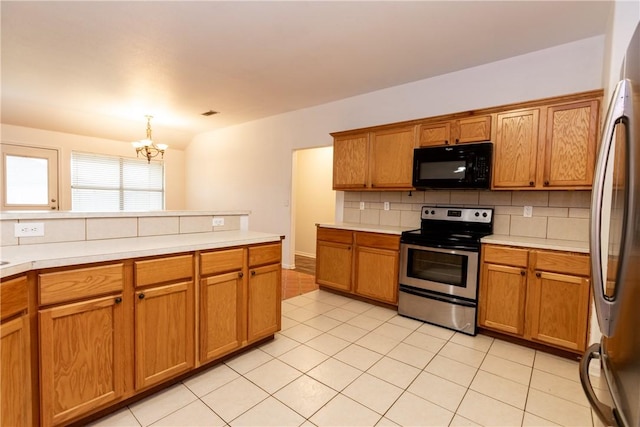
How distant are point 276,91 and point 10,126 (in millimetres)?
4760

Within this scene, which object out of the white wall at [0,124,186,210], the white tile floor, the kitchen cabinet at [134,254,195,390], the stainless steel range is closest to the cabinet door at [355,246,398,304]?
the stainless steel range

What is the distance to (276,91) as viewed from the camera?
4121mm

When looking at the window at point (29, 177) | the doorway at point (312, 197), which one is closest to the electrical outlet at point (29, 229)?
the doorway at point (312, 197)

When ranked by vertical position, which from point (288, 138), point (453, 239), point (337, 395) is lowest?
point (337, 395)

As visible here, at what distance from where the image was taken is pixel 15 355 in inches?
50.5

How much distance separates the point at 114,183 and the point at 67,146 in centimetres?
104

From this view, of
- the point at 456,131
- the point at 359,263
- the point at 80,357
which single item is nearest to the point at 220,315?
the point at 80,357

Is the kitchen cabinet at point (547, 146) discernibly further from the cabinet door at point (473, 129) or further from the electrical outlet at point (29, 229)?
the electrical outlet at point (29, 229)

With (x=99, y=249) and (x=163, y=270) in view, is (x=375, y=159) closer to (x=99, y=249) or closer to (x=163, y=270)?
(x=163, y=270)

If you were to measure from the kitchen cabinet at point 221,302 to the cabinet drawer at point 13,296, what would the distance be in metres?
0.84

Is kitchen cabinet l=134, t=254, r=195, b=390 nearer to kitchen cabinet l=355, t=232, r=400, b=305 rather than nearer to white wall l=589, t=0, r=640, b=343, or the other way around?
kitchen cabinet l=355, t=232, r=400, b=305

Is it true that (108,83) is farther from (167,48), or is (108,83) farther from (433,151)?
(433,151)

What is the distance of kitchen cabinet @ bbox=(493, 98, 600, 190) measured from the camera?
239 centimetres

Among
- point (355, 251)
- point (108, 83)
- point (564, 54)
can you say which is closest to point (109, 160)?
point (108, 83)
